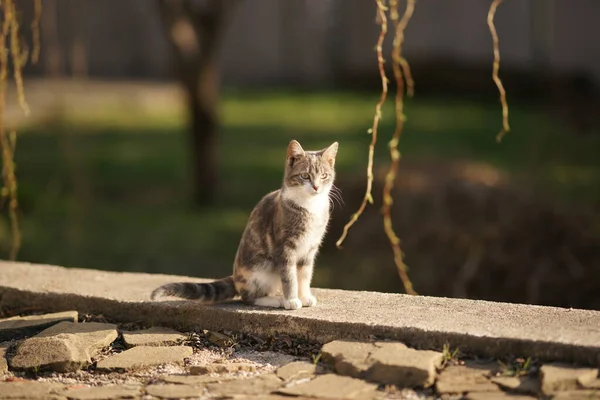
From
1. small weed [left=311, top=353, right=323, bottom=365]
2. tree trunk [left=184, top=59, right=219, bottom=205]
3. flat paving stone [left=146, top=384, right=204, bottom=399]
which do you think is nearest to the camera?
flat paving stone [left=146, top=384, right=204, bottom=399]

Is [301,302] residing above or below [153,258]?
above

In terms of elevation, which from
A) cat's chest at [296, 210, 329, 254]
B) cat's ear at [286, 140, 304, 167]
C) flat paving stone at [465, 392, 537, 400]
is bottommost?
flat paving stone at [465, 392, 537, 400]

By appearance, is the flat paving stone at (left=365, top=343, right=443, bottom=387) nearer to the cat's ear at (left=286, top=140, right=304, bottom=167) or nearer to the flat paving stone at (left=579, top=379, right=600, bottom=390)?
the flat paving stone at (left=579, top=379, right=600, bottom=390)

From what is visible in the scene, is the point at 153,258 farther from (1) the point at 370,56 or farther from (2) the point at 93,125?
(1) the point at 370,56

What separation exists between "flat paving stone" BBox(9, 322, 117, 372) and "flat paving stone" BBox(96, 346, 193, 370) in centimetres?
10

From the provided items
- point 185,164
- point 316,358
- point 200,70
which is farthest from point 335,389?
point 185,164

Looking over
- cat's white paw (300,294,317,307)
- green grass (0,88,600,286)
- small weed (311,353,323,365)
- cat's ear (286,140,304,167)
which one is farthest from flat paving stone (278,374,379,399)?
green grass (0,88,600,286)

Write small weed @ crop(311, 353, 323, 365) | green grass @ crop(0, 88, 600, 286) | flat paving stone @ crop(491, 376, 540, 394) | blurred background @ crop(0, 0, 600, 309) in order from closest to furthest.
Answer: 1. flat paving stone @ crop(491, 376, 540, 394)
2. small weed @ crop(311, 353, 323, 365)
3. blurred background @ crop(0, 0, 600, 309)
4. green grass @ crop(0, 88, 600, 286)

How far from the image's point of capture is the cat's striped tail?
3893mm

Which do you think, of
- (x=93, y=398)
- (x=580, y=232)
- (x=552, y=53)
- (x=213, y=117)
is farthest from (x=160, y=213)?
(x=552, y=53)

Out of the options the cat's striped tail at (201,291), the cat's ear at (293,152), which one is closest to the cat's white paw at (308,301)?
the cat's striped tail at (201,291)

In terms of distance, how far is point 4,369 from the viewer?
361 cm

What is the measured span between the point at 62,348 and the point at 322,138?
7390mm

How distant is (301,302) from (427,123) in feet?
26.8
